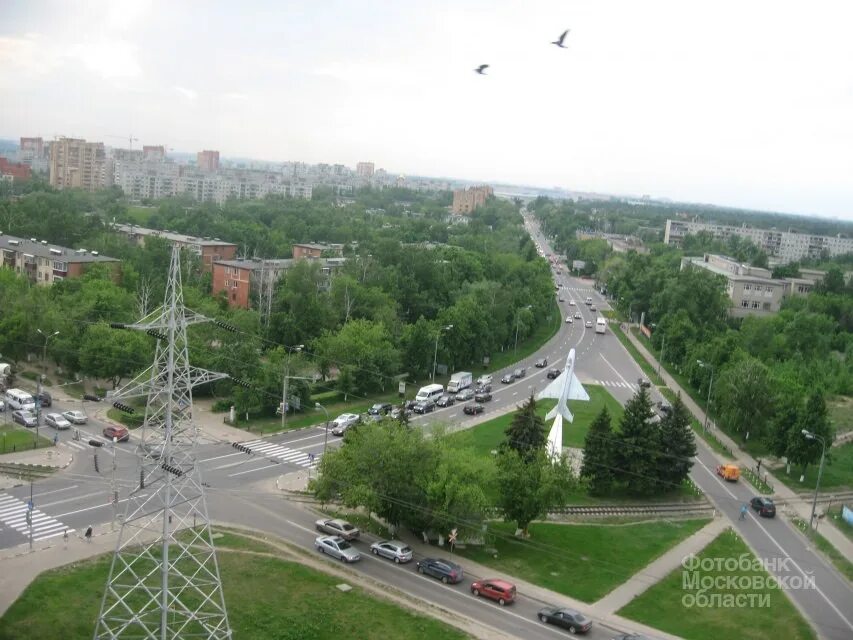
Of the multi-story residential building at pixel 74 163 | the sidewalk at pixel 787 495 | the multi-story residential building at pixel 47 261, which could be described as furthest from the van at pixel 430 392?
the multi-story residential building at pixel 74 163

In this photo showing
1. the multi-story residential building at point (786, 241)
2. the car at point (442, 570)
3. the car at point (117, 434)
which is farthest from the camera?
the multi-story residential building at point (786, 241)

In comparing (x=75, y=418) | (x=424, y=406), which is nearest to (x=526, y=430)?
(x=424, y=406)

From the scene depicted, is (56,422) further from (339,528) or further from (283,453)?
(339,528)

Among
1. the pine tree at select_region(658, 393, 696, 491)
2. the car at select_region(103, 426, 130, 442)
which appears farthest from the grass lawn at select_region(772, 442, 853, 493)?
the car at select_region(103, 426, 130, 442)

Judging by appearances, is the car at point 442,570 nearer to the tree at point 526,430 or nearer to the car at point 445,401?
the tree at point 526,430

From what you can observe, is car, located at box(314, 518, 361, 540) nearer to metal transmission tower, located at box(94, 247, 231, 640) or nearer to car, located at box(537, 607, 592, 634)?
metal transmission tower, located at box(94, 247, 231, 640)

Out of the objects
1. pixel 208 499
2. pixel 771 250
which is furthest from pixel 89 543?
pixel 771 250
